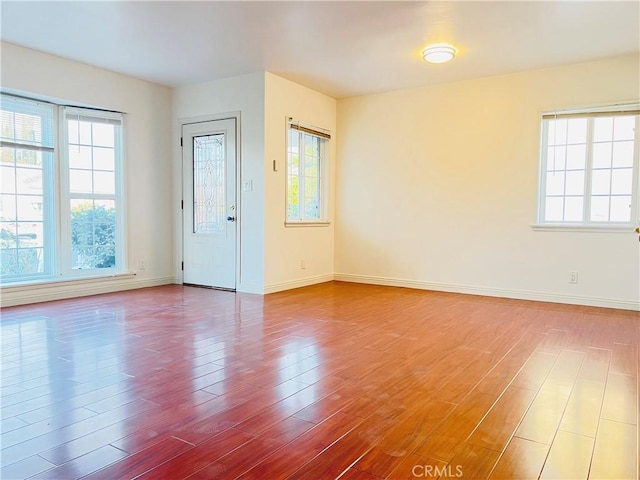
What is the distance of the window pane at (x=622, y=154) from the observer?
4.51 m

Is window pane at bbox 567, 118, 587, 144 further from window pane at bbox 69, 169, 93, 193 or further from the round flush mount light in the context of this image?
window pane at bbox 69, 169, 93, 193

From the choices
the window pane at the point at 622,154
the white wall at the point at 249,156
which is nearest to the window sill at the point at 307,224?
the white wall at the point at 249,156

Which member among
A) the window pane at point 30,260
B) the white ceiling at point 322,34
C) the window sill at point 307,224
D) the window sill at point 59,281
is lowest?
the window sill at point 59,281

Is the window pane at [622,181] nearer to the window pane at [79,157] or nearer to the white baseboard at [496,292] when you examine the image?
the white baseboard at [496,292]

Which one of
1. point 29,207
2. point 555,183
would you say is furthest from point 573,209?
point 29,207

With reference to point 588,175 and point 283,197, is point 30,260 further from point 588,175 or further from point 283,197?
point 588,175

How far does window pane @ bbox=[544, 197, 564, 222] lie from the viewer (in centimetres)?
490

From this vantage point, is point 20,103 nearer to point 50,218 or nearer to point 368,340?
point 50,218

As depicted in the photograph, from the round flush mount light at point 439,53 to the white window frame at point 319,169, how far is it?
187 cm

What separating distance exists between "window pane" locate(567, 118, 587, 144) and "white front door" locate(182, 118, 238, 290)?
384cm

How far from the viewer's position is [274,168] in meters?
5.30

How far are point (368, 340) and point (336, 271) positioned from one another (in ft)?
10.6

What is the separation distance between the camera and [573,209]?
4.82 m

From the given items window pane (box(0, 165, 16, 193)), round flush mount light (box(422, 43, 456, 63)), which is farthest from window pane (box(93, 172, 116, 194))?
round flush mount light (box(422, 43, 456, 63))
